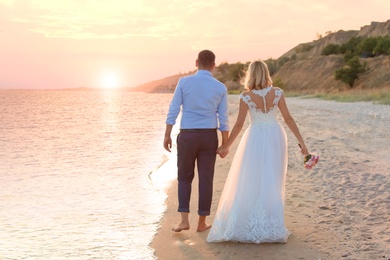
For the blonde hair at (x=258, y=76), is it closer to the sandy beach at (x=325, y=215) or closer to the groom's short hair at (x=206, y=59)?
the groom's short hair at (x=206, y=59)

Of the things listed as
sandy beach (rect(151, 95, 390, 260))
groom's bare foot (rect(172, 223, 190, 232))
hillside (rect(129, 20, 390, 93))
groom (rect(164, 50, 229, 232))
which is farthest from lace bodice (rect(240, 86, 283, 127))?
hillside (rect(129, 20, 390, 93))

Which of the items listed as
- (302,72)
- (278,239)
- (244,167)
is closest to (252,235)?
(278,239)

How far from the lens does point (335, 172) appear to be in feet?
31.8

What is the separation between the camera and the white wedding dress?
575cm

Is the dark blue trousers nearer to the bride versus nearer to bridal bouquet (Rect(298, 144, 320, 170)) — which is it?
the bride

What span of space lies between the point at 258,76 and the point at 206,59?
2.12 ft

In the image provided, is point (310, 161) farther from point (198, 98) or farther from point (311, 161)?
point (198, 98)

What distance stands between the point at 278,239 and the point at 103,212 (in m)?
3.23

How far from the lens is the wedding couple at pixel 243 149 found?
18.9 ft

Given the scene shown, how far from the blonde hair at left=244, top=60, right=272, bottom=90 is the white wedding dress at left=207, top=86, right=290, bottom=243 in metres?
0.07

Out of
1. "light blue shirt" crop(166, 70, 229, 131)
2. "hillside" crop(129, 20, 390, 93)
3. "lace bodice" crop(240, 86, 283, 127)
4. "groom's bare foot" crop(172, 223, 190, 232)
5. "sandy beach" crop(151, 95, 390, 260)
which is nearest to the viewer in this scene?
"sandy beach" crop(151, 95, 390, 260)

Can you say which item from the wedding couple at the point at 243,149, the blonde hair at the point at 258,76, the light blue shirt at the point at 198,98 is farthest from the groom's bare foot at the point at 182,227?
the blonde hair at the point at 258,76

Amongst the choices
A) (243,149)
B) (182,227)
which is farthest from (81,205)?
(243,149)

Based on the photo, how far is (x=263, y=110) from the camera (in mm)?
5922
